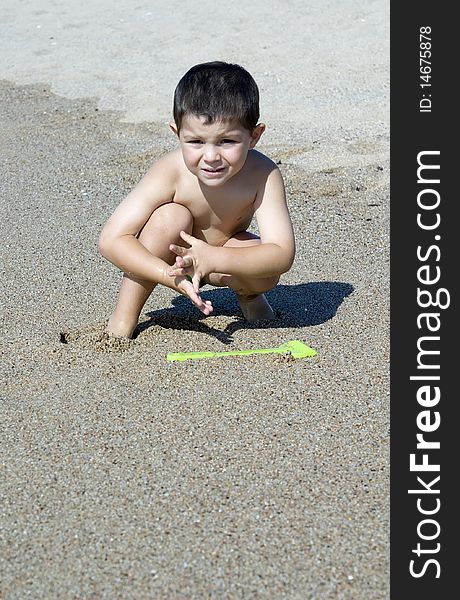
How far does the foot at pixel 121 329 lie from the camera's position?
3.21 meters

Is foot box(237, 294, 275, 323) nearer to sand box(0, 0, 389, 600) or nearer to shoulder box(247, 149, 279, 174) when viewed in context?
sand box(0, 0, 389, 600)

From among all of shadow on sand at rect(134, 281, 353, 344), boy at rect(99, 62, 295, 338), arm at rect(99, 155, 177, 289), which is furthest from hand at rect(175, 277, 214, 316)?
shadow on sand at rect(134, 281, 353, 344)

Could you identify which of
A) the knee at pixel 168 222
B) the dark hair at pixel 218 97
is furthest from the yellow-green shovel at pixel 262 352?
the dark hair at pixel 218 97

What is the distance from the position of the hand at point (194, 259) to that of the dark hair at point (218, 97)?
1.15ft

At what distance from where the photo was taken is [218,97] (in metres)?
2.95

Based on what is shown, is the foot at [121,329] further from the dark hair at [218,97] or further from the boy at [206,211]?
the dark hair at [218,97]

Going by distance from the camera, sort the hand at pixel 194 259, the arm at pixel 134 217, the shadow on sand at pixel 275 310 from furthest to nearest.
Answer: the shadow on sand at pixel 275 310, the arm at pixel 134 217, the hand at pixel 194 259

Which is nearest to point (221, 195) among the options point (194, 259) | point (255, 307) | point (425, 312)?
point (194, 259)

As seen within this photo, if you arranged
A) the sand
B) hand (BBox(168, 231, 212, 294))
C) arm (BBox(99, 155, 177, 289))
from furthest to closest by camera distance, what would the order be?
arm (BBox(99, 155, 177, 289)) → hand (BBox(168, 231, 212, 294)) → the sand

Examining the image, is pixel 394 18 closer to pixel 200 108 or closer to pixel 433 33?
pixel 433 33

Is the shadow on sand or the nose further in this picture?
the shadow on sand

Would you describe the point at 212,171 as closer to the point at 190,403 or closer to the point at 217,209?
the point at 217,209

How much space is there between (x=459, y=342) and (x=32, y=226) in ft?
6.69

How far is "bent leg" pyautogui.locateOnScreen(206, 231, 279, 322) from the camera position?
3.19 m
